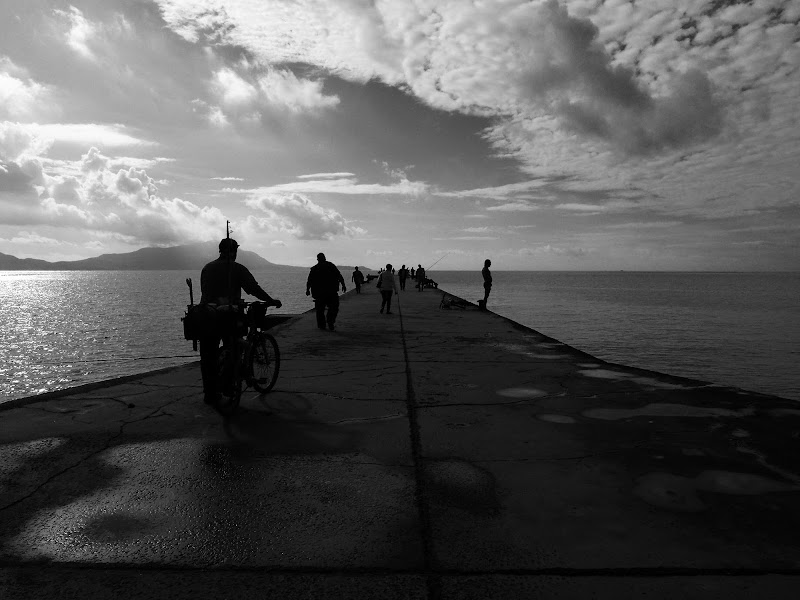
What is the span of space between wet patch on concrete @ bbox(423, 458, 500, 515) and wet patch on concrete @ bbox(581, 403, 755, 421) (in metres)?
2.09

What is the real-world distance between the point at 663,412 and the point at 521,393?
1.67 m

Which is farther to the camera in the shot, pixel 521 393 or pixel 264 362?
pixel 521 393

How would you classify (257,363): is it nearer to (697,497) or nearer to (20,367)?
(697,497)

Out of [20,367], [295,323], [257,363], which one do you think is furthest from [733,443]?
[20,367]

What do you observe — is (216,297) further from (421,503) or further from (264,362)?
(421,503)

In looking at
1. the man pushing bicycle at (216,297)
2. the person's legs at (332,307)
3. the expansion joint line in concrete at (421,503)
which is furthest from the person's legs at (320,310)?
the man pushing bicycle at (216,297)

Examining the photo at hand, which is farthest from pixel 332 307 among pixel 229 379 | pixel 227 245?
pixel 229 379

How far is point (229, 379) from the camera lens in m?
5.74

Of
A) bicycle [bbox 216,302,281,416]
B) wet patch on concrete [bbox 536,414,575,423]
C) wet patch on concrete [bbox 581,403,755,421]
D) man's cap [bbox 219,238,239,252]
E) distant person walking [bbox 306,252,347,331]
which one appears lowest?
wet patch on concrete [bbox 536,414,575,423]

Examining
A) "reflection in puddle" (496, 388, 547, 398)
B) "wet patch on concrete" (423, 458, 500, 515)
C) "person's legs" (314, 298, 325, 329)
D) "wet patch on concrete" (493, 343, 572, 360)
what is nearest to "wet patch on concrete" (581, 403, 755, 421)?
"reflection in puddle" (496, 388, 547, 398)

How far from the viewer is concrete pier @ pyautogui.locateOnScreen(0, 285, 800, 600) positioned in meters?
2.55

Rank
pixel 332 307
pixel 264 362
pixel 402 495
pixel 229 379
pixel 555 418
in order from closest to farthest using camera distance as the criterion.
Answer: pixel 402 495 → pixel 555 418 → pixel 229 379 → pixel 264 362 → pixel 332 307

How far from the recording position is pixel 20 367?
2470 cm

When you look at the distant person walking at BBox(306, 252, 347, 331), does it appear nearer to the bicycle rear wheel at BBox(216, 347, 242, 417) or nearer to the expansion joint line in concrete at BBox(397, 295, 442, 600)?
the expansion joint line in concrete at BBox(397, 295, 442, 600)
